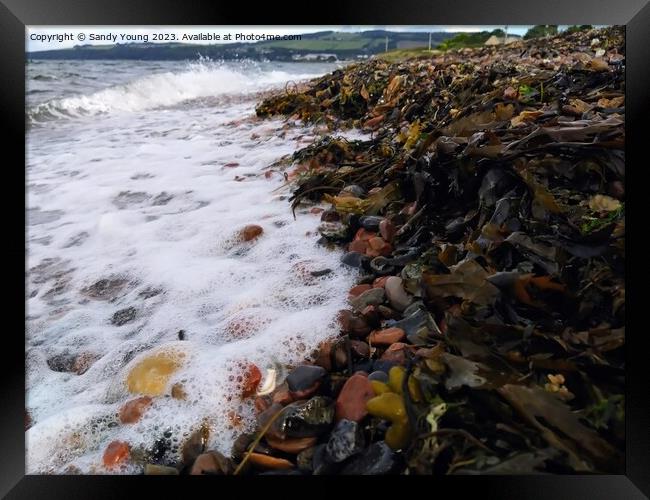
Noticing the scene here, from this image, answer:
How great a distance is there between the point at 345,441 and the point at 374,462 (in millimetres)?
120

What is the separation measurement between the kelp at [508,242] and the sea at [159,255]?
22 cm

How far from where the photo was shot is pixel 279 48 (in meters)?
1.95

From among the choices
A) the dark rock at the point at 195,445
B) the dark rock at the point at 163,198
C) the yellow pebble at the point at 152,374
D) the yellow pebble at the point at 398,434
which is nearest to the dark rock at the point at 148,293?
the yellow pebble at the point at 152,374

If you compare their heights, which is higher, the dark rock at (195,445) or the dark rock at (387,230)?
the dark rock at (387,230)

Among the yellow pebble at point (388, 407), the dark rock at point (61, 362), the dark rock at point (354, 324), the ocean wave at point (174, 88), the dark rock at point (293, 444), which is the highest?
the ocean wave at point (174, 88)

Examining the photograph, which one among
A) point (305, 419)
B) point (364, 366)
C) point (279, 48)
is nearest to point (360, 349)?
point (364, 366)

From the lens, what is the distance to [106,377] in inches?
69.0

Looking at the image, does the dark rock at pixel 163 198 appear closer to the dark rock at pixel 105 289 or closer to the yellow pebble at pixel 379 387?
the dark rock at pixel 105 289

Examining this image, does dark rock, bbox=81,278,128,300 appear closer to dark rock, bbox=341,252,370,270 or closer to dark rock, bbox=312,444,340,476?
dark rock, bbox=341,252,370,270

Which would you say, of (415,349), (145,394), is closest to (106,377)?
(145,394)

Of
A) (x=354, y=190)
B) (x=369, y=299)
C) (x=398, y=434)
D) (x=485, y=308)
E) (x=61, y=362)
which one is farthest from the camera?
(x=354, y=190)

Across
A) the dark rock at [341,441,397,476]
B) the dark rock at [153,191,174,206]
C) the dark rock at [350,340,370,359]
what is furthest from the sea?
the dark rock at [341,441,397,476]

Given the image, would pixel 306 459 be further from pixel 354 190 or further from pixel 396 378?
pixel 354 190

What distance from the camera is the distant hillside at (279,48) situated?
1884mm
